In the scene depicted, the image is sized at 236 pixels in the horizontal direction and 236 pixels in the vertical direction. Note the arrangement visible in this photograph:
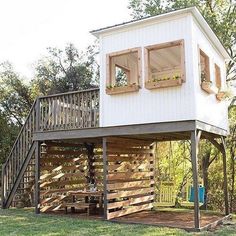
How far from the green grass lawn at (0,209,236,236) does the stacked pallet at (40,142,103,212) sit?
5.26 ft

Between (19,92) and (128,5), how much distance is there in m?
6.89

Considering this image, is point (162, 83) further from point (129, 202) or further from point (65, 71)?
point (65, 71)

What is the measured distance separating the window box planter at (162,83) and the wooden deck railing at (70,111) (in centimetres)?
159

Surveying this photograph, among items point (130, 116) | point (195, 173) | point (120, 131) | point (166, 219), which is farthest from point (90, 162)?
point (195, 173)

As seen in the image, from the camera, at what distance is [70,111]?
9156mm

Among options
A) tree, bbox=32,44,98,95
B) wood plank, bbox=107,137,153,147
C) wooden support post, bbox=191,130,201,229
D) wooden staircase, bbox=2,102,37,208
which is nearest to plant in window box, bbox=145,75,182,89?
wooden support post, bbox=191,130,201,229

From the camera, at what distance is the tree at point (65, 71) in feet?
55.9

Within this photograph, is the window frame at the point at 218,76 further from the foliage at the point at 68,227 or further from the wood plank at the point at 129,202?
the foliage at the point at 68,227

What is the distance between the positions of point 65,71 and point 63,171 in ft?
24.5

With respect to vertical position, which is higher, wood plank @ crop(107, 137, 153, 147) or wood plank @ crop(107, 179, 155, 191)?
wood plank @ crop(107, 137, 153, 147)

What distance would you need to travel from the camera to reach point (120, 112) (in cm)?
834

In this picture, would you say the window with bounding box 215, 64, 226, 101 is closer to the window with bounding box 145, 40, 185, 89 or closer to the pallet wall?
the window with bounding box 145, 40, 185, 89

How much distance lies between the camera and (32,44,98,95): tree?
17.0 meters

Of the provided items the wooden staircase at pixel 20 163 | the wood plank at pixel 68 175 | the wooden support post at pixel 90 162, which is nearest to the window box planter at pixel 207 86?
the wooden staircase at pixel 20 163
